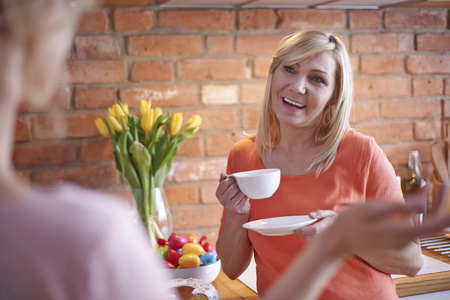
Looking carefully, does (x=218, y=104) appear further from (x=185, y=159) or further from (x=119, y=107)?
(x=119, y=107)

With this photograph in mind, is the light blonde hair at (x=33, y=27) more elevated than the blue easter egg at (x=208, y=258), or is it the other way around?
the light blonde hair at (x=33, y=27)

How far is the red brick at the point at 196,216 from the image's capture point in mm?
2031

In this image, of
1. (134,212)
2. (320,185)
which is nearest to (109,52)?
(134,212)

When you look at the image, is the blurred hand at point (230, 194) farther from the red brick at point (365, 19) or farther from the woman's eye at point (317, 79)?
the red brick at point (365, 19)

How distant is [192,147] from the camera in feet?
6.64

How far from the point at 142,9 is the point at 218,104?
45 centimetres

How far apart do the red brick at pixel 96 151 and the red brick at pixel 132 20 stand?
42cm

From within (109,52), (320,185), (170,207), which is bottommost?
(170,207)

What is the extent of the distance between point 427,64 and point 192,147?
3.66 feet

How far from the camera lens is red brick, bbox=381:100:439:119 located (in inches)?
89.0

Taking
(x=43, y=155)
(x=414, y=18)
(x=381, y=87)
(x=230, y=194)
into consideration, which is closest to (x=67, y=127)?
(x=43, y=155)

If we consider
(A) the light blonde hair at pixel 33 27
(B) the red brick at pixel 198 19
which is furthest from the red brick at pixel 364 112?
(A) the light blonde hair at pixel 33 27

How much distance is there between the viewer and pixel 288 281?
21.1 inches

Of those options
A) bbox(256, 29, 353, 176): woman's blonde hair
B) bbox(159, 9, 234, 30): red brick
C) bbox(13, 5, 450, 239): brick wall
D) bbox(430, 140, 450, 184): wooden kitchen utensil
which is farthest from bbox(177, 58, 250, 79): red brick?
bbox(430, 140, 450, 184): wooden kitchen utensil
